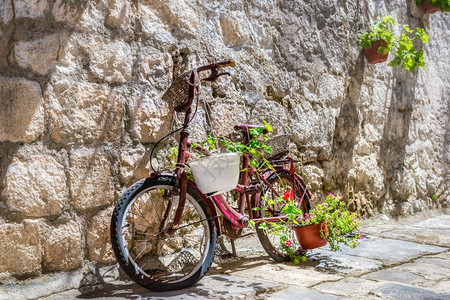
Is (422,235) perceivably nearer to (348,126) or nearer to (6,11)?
(348,126)

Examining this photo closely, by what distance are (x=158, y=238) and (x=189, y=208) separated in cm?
39

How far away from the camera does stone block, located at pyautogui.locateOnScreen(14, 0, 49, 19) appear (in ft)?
8.10

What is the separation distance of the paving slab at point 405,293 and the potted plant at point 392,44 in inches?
106

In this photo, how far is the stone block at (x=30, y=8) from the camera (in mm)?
2469

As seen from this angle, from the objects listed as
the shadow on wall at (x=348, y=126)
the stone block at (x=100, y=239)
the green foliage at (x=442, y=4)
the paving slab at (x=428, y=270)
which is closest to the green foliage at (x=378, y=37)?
the shadow on wall at (x=348, y=126)

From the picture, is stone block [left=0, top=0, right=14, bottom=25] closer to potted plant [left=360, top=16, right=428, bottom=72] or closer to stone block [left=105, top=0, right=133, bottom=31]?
stone block [left=105, top=0, right=133, bottom=31]

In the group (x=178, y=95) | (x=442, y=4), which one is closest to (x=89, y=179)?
(x=178, y=95)

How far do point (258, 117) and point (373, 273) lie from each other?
1369 millimetres

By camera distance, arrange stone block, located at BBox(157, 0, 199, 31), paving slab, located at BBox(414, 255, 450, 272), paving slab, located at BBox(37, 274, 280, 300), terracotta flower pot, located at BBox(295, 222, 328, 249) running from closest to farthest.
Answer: paving slab, located at BBox(37, 274, 280, 300) → stone block, located at BBox(157, 0, 199, 31) → terracotta flower pot, located at BBox(295, 222, 328, 249) → paving slab, located at BBox(414, 255, 450, 272)

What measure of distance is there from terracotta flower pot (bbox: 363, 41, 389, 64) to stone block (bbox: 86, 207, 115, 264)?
316 cm

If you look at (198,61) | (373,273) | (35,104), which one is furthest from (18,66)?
(373,273)

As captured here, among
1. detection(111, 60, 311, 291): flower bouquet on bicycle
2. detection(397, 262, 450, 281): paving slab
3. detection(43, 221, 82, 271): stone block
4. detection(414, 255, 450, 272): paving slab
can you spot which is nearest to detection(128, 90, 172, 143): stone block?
detection(111, 60, 311, 291): flower bouquet on bicycle

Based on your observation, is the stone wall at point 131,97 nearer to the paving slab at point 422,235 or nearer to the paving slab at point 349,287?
the paving slab at point 422,235

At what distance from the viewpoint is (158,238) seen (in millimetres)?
2885
